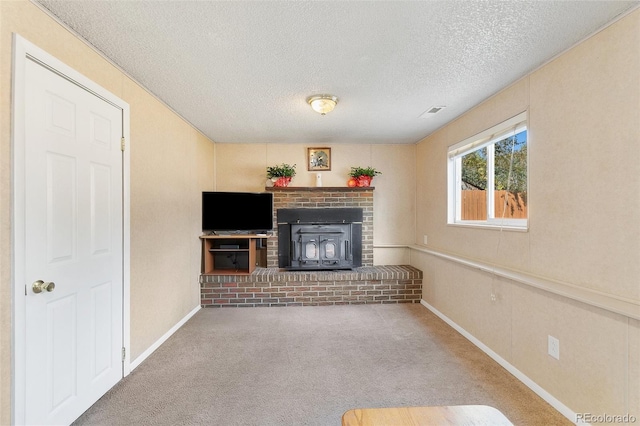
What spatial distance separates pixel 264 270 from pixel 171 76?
2.83 m

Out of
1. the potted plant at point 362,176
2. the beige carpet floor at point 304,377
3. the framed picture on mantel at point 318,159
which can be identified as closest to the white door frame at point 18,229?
the beige carpet floor at point 304,377

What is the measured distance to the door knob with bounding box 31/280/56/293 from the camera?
1.53 meters

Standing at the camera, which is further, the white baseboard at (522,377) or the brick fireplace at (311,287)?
the brick fireplace at (311,287)

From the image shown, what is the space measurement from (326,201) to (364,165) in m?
0.88

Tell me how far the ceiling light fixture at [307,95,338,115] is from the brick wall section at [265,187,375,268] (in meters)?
1.81

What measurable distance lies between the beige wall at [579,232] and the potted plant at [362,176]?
201cm

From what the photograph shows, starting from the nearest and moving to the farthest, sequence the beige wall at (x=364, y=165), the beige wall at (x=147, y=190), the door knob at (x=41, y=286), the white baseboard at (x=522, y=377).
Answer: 1. the beige wall at (x=147, y=190)
2. the door knob at (x=41, y=286)
3. the white baseboard at (x=522, y=377)
4. the beige wall at (x=364, y=165)

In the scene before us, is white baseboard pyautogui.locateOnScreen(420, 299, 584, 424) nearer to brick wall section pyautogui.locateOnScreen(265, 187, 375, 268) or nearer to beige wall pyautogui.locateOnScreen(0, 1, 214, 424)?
brick wall section pyautogui.locateOnScreen(265, 187, 375, 268)

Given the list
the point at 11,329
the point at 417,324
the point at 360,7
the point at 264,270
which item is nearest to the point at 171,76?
the point at 360,7

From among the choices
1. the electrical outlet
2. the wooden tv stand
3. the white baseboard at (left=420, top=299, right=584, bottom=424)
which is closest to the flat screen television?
the wooden tv stand

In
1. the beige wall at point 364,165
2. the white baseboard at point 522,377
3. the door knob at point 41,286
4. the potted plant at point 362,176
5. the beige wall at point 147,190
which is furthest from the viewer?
the beige wall at point 364,165

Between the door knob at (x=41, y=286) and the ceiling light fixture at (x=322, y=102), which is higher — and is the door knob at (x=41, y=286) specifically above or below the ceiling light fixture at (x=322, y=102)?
below

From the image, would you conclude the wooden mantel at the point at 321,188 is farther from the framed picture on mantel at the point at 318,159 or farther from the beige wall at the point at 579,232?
the beige wall at the point at 579,232

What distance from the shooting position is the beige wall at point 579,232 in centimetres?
158
